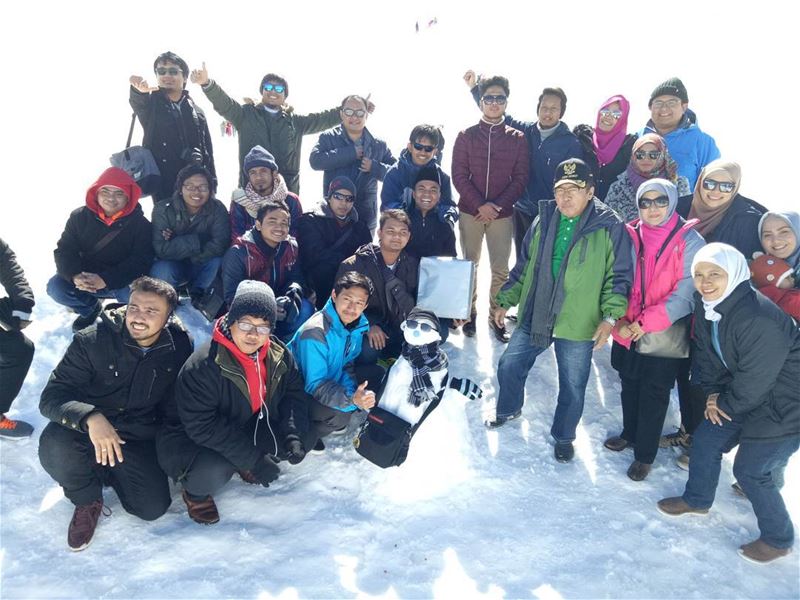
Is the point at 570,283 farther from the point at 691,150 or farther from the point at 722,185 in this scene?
the point at 691,150

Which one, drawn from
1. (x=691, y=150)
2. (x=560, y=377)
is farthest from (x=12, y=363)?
(x=691, y=150)

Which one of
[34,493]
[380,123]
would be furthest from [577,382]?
[380,123]

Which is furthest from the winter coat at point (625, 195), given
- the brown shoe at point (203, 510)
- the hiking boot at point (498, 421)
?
the brown shoe at point (203, 510)

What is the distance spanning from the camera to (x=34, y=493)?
13.2 ft

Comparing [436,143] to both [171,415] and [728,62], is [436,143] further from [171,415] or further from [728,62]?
[728,62]

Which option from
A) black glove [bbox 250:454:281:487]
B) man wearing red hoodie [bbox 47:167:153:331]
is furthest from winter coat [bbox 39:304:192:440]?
man wearing red hoodie [bbox 47:167:153:331]

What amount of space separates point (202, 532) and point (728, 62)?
20507 mm

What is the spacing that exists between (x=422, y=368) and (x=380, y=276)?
1.26m

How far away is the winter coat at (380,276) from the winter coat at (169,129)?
2.77 metres

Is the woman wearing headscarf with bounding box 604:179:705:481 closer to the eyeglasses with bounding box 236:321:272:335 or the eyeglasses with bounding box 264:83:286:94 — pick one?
the eyeglasses with bounding box 236:321:272:335

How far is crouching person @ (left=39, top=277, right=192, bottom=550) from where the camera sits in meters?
3.62

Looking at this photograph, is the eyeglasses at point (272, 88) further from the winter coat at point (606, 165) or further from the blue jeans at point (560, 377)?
the blue jeans at point (560, 377)

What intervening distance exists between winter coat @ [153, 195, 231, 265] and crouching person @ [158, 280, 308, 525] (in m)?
2.10

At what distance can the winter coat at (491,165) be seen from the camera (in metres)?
5.76
